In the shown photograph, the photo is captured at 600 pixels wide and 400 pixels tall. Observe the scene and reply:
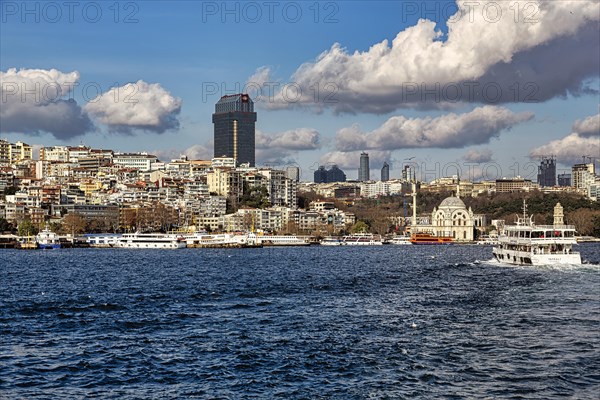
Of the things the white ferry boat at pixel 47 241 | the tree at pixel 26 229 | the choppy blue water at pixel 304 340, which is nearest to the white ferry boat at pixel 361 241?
the white ferry boat at pixel 47 241

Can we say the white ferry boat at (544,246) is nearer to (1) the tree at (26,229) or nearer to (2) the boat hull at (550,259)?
(2) the boat hull at (550,259)

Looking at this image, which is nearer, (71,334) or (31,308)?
(71,334)

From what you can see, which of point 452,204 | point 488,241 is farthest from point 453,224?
point 488,241

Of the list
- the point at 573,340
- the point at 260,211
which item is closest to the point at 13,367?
the point at 573,340

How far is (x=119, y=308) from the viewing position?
32.4 metres

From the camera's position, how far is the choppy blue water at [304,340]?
18828 mm

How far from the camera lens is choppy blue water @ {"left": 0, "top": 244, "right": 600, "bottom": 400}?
61.8ft

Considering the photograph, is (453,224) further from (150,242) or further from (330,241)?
(150,242)

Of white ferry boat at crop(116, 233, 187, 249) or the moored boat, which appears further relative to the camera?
the moored boat

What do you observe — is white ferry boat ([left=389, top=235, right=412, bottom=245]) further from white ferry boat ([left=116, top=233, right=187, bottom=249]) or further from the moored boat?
white ferry boat ([left=116, top=233, right=187, bottom=249])

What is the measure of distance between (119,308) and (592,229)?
124 meters

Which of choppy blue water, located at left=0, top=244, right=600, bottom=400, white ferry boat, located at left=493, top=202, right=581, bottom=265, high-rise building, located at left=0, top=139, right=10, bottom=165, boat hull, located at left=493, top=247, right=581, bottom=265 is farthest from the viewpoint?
high-rise building, located at left=0, top=139, right=10, bottom=165

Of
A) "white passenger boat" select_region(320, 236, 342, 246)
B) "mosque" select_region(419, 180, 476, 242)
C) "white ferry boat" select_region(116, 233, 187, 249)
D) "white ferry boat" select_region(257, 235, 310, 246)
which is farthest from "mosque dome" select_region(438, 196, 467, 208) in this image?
"white ferry boat" select_region(116, 233, 187, 249)

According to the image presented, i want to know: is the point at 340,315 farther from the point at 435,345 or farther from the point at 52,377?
the point at 52,377
